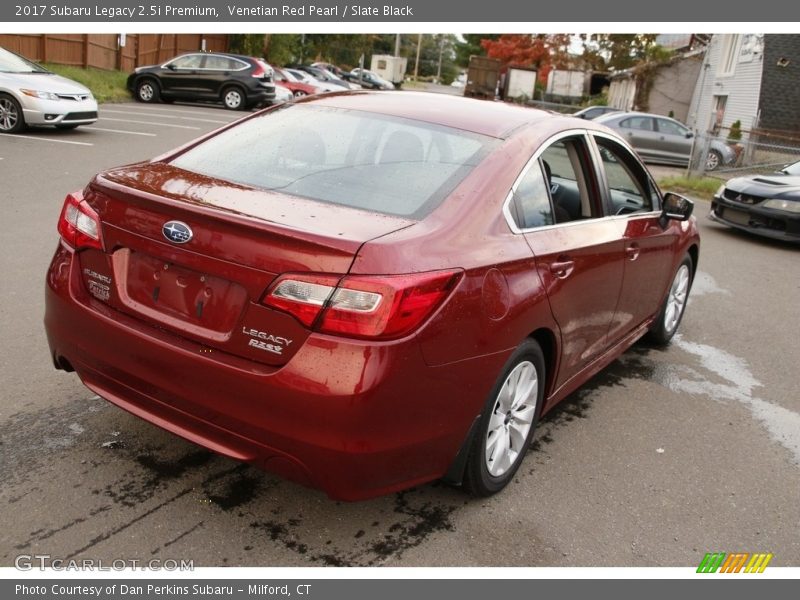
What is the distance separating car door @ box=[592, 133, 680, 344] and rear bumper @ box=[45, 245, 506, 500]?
161 cm

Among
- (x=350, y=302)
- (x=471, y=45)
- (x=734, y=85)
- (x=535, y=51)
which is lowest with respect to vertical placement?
(x=350, y=302)

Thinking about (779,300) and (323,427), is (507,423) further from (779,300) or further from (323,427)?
(779,300)

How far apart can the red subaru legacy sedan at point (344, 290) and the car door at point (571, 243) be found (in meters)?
0.02

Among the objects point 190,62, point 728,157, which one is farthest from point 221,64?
point 728,157

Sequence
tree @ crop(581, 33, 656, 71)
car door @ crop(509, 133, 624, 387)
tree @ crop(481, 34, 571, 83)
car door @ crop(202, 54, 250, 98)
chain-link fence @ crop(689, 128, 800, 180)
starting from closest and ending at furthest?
car door @ crop(509, 133, 624, 387), chain-link fence @ crop(689, 128, 800, 180), car door @ crop(202, 54, 250, 98), tree @ crop(581, 33, 656, 71), tree @ crop(481, 34, 571, 83)

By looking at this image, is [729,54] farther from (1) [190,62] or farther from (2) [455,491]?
(2) [455,491]

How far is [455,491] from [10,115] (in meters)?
13.2

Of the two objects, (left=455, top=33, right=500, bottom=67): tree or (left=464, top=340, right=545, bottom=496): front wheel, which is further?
(left=455, top=33, right=500, bottom=67): tree

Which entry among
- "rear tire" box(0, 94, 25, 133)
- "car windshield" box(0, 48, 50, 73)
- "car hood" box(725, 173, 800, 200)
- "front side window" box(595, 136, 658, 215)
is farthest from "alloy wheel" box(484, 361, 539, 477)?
"car windshield" box(0, 48, 50, 73)

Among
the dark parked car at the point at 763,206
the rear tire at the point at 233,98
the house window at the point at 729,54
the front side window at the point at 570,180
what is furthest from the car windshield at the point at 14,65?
the house window at the point at 729,54

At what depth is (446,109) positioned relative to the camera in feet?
12.9

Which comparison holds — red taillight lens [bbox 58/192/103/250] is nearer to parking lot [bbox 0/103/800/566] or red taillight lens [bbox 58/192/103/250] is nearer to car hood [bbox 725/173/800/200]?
parking lot [bbox 0/103/800/566]

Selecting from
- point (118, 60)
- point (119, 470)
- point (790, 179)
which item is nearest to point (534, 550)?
point (119, 470)

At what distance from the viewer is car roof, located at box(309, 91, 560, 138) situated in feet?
12.3
